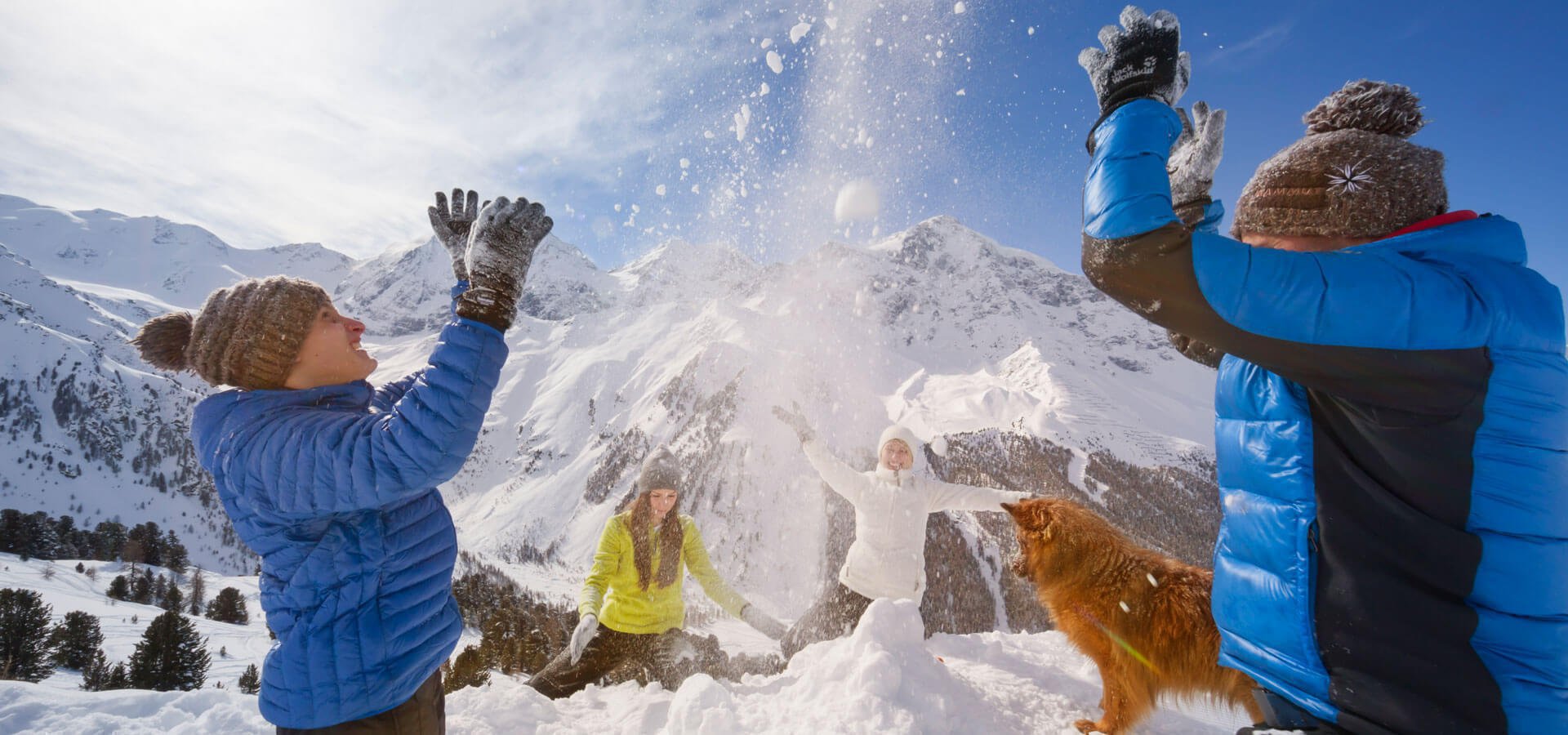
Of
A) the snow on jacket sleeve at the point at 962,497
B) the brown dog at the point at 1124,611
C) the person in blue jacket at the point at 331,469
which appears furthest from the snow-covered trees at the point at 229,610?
the brown dog at the point at 1124,611

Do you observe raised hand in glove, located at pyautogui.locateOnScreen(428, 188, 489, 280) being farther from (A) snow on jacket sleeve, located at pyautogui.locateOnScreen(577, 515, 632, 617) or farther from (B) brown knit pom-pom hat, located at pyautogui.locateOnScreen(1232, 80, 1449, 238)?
(B) brown knit pom-pom hat, located at pyautogui.locateOnScreen(1232, 80, 1449, 238)

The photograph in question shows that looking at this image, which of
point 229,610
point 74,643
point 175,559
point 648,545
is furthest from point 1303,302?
point 175,559

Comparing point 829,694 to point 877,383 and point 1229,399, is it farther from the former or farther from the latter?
point 877,383

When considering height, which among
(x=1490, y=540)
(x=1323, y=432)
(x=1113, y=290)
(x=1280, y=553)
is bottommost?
(x=1280, y=553)

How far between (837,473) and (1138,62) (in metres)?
4.74

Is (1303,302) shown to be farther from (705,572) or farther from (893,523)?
(705,572)

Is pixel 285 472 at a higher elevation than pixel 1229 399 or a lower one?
lower

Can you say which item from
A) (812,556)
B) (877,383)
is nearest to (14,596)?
(812,556)

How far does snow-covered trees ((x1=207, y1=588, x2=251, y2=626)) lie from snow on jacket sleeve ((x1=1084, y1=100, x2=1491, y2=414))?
9315cm

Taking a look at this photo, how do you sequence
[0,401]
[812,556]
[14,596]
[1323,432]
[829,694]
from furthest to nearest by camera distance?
[0,401]
[812,556]
[14,596]
[829,694]
[1323,432]

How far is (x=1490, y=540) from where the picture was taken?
129cm

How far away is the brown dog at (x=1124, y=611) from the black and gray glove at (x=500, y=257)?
3.17 m

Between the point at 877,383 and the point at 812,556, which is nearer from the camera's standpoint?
the point at 812,556

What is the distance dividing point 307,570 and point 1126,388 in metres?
207
